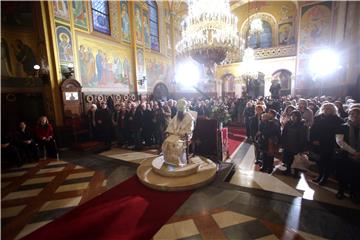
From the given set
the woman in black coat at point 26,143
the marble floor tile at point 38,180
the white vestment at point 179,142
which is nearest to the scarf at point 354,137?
the white vestment at point 179,142

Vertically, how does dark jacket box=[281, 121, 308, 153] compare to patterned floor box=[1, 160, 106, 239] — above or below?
above

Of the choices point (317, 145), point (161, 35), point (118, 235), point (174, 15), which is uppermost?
point (174, 15)

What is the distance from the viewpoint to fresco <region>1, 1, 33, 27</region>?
7133mm

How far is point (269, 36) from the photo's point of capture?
15375 millimetres

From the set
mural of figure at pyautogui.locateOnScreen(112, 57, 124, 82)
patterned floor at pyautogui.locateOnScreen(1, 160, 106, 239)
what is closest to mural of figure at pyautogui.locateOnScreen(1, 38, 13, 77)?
mural of figure at pyautogui.locateOnScreen(112, 57, 124, 82)

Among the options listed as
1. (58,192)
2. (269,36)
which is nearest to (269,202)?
(58,192)

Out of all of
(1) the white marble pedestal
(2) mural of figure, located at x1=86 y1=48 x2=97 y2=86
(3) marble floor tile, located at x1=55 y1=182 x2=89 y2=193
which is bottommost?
(3) marble floor tile, located at x1=55 y1=182 x2=89 y2=193

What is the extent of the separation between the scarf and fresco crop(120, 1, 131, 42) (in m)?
10.4

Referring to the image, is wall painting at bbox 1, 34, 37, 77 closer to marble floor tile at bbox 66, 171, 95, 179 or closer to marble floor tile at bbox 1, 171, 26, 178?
marble floor tile at bbox 1, 171, 26, 178

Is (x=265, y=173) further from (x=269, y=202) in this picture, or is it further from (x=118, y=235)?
(x=118, y=235)

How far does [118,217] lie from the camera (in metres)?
2.89

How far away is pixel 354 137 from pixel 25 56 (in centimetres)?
1039

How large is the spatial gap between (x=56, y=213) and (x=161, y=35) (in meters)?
12.8

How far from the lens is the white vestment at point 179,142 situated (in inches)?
164
